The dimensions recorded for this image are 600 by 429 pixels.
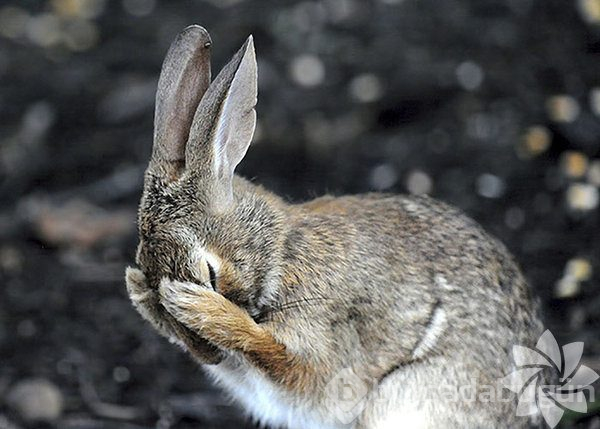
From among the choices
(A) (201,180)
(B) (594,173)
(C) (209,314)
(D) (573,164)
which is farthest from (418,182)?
(C) (209,314)

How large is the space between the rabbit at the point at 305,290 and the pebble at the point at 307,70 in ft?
11.6

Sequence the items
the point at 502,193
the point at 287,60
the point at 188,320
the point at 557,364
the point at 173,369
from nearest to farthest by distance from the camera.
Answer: the point at 188,320 → the point at 557,364 → the point at 173,369 → the point at 502,193 → the point at 287,60

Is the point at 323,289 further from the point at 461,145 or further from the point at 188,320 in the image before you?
the point at 461,145

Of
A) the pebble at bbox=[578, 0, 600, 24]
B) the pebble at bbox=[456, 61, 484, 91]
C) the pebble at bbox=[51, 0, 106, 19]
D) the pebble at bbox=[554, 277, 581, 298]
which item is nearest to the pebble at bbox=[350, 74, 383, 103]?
the pebble at bbox=[456, 61, 484, 91]

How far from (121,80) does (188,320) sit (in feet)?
15.5

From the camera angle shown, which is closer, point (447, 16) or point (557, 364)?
point (557, 364)

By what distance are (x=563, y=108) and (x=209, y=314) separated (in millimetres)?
4234

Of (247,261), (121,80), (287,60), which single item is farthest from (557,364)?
(121,80)

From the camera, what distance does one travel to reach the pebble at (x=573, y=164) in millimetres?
7609

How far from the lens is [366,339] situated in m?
5.04

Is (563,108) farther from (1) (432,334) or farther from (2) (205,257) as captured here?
(2) (205,257)

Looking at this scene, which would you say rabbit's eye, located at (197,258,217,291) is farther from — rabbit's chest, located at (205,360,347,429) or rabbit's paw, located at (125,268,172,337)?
rabbit's chest, located at (205,360,347,429)

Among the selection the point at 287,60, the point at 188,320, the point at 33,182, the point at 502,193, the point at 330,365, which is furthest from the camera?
the point at 287,60

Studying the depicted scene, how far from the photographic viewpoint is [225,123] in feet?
15.0
